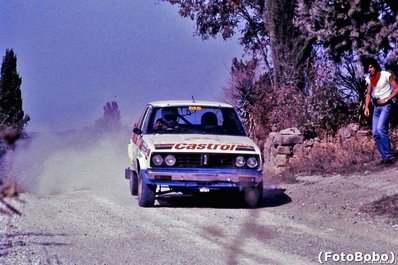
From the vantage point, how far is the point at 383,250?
256 inches

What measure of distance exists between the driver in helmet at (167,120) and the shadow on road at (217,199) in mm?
1278

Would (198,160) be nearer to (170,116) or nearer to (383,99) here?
(170,116)

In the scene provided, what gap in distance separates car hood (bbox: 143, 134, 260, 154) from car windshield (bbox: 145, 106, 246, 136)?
45 cm

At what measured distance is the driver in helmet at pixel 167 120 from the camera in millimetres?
11252

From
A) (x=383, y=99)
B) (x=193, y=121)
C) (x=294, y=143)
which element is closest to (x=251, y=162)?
(x=193, y=121)

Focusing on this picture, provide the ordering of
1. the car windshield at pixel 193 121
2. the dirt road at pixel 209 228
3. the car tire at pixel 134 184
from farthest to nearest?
the car tire at pixel 134 184
the car windshield at pixel 193 121
the dirt road at pixel 209 228

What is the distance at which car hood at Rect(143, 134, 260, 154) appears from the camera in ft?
32.7

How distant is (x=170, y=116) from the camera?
11.4 metres

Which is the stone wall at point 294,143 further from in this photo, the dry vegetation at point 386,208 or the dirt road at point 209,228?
the dry vegetation at point 386,208

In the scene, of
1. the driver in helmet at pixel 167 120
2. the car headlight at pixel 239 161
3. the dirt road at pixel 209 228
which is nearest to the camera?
the dirt road at pixel 209 228

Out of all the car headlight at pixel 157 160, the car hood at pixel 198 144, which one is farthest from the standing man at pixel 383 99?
the car headlight at pixel 157 160

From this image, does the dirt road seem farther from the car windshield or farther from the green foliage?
the green foliage

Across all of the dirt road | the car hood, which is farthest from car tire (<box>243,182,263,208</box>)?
the car hood

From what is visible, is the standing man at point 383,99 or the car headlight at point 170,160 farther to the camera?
the standing man at point 383,99
